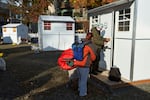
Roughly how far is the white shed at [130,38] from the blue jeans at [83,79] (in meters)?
1.83

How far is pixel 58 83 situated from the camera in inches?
272

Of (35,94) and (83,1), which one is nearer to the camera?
(35,94)

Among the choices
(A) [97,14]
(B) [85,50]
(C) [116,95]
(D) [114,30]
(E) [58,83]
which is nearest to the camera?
(B) [85,50]

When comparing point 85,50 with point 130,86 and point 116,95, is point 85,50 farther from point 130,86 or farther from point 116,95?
point 130,86

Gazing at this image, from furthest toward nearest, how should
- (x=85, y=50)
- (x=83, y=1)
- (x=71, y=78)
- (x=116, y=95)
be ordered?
1. (x=83, y=1)
2. (x=71, y=78)
3. (x=116, y=95)
4. (x=85, y=50)

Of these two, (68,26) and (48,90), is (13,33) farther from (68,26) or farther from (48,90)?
(48,90)

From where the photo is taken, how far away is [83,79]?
5.58 m

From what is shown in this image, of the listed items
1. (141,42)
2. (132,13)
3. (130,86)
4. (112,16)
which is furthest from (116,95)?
(112,16)

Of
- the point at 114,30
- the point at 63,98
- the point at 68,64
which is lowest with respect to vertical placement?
the point at 63,98

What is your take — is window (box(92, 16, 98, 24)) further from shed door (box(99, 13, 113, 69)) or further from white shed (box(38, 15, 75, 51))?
white shed (box(38, 15, 75, 51))

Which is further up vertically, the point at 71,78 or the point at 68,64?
the point at 68,64

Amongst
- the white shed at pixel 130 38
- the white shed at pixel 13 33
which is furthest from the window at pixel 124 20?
the white shed at pixel 13 33

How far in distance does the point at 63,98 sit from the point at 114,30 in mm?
3514

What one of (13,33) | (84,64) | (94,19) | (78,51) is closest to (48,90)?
(84,64)
